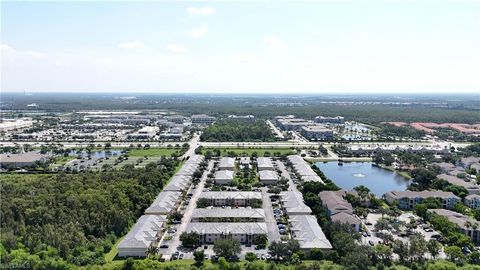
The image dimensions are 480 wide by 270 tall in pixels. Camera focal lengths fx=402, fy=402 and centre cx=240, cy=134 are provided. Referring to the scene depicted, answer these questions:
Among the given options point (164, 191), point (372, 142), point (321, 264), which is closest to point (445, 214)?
point (321, 264)

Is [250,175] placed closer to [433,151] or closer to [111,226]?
[111,226]

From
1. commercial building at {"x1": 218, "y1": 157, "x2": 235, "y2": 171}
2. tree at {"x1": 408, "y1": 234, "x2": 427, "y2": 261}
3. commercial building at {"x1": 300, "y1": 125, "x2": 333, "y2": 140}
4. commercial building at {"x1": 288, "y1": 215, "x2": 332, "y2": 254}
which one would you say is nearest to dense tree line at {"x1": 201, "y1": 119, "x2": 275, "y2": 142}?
commercial building at {"x1": 300, "y1": 125, "x2": 333, "y2": 140}

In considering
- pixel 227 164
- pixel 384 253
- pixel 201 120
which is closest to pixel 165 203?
pixel 227 164

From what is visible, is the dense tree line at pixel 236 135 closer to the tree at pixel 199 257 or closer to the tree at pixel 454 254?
the tree at pixel 199 257

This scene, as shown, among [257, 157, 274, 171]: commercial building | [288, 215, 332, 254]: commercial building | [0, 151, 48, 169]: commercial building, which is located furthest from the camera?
[0, 151, 48, 169]: commercial building

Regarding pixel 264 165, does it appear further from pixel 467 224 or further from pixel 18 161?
pixel 18 161

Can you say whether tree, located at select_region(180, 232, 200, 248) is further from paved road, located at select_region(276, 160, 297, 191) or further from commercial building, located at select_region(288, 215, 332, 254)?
paved road, located at select_region(276, 160, 297, 191)
